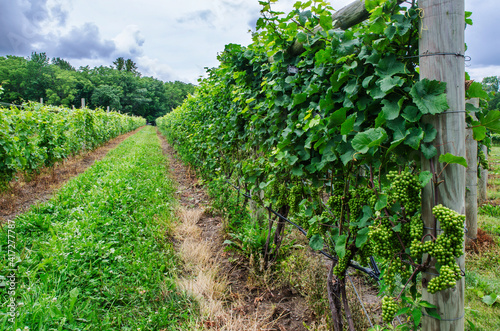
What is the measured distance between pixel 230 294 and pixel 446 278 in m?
2.12

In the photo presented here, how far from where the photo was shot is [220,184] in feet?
17.0

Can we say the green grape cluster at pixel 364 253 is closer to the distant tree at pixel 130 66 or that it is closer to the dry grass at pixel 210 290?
the dry grass at pixel 210 290

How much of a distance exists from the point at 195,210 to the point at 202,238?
1.02 m

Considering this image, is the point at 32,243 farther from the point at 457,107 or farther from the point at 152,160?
the point at 152,160

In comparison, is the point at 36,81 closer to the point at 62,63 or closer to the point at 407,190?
the point at 62,63

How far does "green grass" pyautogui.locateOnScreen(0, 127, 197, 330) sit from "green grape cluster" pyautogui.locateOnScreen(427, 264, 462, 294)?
1963 mm

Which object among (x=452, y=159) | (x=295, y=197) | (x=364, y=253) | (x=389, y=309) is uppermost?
(x=452, y=159)

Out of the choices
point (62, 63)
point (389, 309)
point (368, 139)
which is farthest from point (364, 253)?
point (62, 63)

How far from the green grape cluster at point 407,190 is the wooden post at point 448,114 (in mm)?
64

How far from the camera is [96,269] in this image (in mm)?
2859

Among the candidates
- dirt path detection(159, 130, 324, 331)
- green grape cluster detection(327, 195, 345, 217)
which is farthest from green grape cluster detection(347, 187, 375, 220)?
dirt path detection(159, 130, 324, 331)

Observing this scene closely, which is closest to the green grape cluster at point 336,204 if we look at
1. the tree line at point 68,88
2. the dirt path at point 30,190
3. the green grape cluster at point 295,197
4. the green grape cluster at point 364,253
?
the green grape cluster at point 364,253

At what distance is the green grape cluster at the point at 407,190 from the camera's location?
1250 millimetres

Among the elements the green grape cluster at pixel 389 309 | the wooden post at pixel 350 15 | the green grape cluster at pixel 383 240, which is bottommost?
the green grape cluster at pixel 389 309
